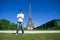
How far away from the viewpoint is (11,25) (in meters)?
18.7

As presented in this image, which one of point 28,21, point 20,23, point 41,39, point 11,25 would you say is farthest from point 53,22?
point 41,39

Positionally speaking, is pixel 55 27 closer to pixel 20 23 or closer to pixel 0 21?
pixel 0 21

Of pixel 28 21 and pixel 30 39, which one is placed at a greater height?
pixel 28 21

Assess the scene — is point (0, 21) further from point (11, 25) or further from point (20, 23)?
point (20, 23)

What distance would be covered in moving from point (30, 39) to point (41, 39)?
0.54 m

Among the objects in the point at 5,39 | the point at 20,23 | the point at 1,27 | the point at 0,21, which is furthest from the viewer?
the point at 0,21

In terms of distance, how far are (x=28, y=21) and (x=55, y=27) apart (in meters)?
2.43

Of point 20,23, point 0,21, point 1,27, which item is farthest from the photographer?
point 0,21

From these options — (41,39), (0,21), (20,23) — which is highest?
(0,21)

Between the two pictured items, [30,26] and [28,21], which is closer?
[30,26]

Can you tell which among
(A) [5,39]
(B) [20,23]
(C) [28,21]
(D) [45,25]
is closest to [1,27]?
(C) [28,21]

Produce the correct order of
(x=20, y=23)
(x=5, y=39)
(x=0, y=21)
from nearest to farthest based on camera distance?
(x=5, y=39)
(x=20, y=23)
(x=0, y=21)

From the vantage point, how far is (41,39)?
973 cm

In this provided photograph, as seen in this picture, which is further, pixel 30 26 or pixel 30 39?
pixel 30 26
